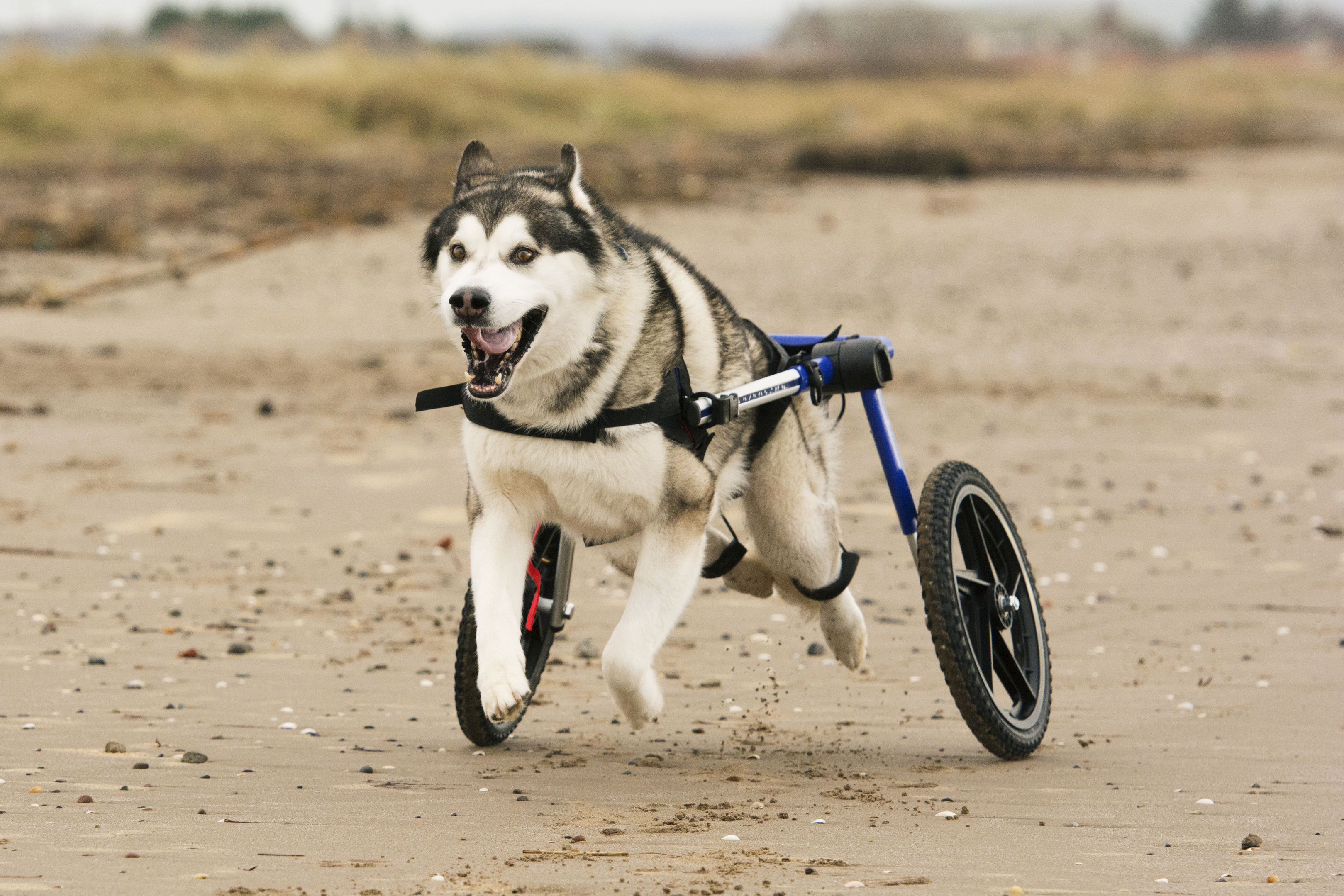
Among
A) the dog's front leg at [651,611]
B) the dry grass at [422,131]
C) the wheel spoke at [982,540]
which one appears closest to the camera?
the dog's front leg at [651,611]

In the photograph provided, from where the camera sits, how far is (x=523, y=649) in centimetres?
497

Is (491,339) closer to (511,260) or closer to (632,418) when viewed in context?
(511,260)

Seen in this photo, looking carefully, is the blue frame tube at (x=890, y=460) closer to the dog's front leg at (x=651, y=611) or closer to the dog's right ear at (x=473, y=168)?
the dog's front leg at (x=651, y=611)

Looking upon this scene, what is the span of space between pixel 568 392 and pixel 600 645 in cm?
209

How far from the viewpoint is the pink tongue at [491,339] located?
432 cm

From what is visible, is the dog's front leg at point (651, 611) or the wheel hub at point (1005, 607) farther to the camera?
the wheel hub at point (1005, 607)

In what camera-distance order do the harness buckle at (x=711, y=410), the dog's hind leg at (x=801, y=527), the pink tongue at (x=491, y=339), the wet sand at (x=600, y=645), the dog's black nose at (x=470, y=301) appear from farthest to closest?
the dog's hind leg at (x=801, y=527) < the harness buckle at (x=711, y=410) < the pink tongue at (x=491, y=339) < the dog's black nose at (x=470, y=301) < the wet sand at (x=600, y=645)

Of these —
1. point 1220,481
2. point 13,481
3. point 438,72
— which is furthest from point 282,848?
point 438,72

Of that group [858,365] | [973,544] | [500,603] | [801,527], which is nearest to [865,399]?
[858,365]

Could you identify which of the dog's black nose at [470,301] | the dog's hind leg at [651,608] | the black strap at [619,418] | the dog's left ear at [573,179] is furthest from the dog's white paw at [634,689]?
the dog's left ear at [573,179]

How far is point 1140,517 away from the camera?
8.59 m

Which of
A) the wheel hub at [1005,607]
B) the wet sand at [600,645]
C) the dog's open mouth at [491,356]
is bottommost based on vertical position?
the wet sand at [600,645]

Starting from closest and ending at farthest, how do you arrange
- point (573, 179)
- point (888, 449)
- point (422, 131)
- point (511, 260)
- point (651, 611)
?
point (511, 260), point (651, 611), point (573, 179), point (888, 449), point (422, 131)

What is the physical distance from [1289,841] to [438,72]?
34226 millimetres
